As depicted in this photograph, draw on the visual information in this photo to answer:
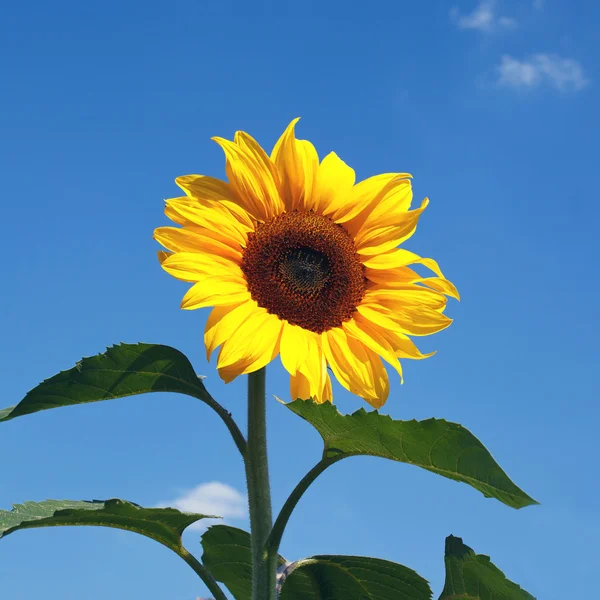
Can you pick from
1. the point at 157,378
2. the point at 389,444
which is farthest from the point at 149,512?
the point at 389,444

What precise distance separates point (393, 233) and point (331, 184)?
317 millimetres

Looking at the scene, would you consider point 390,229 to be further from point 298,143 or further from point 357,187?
point 298,143

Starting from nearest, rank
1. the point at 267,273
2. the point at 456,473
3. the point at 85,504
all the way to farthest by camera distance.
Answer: the point at 456,473, the point at 85,504, the point at 267,273

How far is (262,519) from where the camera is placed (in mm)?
2664

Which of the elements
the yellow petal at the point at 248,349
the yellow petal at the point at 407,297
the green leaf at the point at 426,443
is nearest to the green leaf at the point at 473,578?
the green leaf at the point at 426,443

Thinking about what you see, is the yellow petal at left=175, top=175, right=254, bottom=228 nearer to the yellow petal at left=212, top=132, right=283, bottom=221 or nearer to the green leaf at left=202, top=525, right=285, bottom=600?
the yellow petal at left=212, top=132, right=283, bottom=221

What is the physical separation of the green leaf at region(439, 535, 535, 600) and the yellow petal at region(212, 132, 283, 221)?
4.87ft

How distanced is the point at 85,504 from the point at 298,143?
158 centimetres

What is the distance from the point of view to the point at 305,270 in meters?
3.19

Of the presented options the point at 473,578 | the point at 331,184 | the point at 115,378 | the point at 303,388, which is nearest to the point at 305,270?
the point at 331,184

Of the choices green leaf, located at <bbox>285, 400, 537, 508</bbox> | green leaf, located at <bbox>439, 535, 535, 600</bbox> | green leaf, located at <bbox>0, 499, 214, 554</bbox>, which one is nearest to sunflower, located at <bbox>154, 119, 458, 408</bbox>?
green leaf, located at <bbox>285, 400, 537, 508</bbox>

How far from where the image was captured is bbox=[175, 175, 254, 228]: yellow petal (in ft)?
9.72

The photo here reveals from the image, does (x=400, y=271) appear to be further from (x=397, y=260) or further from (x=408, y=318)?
(x=408, y=318)

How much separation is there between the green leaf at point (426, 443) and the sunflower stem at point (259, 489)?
214 mm
